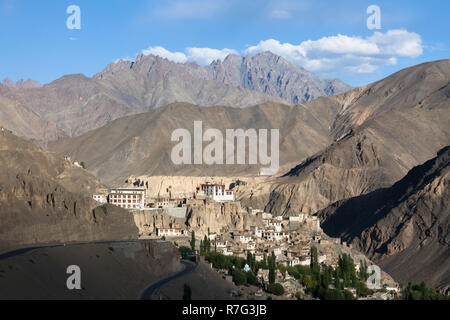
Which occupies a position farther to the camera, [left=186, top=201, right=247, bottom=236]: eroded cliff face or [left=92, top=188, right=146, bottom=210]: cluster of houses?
[left=92, top=188, right=146, bottom=210]: cluster of houses

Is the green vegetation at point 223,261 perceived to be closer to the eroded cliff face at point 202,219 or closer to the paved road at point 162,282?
the paved road at point 162,282

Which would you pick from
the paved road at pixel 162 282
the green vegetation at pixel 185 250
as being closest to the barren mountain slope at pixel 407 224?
the green vegetation at pixel 185 250

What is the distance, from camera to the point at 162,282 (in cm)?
7675

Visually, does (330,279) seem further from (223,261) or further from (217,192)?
(217,192)

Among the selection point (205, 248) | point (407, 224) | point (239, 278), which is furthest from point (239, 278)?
point (407, 224)

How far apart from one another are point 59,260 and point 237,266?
32272 mm

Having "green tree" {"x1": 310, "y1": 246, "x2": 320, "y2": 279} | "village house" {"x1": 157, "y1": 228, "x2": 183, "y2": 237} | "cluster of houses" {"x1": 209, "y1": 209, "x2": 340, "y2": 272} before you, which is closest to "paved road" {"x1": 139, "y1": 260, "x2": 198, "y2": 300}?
"green tree" {"x1": 310, "y1": 246, "x2": 320, "y2": 279}

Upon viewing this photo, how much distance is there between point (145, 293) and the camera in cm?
A: 7169

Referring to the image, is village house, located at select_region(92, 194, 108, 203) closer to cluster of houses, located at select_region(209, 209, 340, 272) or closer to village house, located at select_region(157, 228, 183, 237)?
village house, located at select_region(157, 228, 183, 237)

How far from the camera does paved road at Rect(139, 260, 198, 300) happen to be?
70250 millimetres

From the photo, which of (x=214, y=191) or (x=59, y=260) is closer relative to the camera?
(x=59, y=260)
